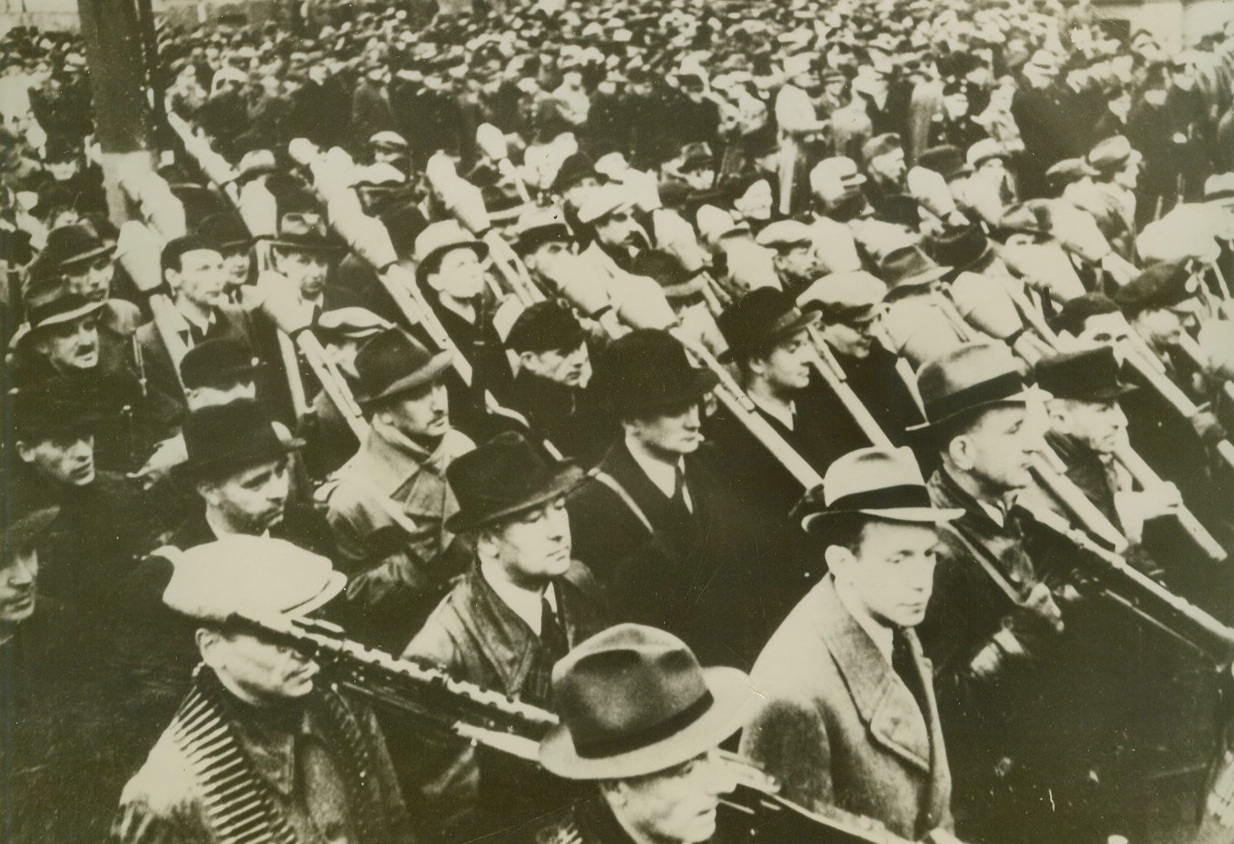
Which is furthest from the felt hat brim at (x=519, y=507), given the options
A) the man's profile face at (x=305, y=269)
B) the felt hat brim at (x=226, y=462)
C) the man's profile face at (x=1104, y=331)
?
the man's profile face at (x=1104, y=331)

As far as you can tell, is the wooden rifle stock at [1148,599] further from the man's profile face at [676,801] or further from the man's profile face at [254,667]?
the man's profile face at [254,667]

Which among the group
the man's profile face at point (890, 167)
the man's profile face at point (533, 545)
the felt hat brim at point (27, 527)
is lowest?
the man's profile face at point (533, 545)

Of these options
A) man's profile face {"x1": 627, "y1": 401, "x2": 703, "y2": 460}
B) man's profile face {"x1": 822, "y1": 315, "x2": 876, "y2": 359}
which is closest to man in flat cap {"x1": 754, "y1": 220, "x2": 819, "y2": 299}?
man's profile face {"x1": 822, "y1": 315, "x2": 876, "y2": 359}

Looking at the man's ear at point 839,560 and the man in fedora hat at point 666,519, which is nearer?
the man in fedora hat at point 666,519

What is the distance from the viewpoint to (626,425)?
12.5 feet

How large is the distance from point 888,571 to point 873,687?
46cm

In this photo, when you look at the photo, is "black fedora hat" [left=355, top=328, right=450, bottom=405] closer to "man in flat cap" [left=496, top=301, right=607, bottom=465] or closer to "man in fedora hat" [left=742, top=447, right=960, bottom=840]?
"man in flat cap" [left=496, top=301, right=607, bottom=465]

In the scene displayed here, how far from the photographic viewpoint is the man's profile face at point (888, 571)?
3.91 m

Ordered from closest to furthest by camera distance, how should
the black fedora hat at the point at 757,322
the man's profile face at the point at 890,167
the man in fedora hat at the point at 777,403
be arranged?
the man in fedora hat at the point at 777,403 < the black fedora hat at the point at 757,322 < the man's profile face at the point at 890,167

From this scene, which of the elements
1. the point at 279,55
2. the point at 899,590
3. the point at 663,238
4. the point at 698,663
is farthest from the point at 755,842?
the point at 279,55

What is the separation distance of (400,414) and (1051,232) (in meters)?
2.98

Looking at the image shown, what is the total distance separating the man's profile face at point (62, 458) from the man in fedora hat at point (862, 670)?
8.69 feet

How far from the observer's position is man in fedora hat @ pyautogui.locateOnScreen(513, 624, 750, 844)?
3.55 m

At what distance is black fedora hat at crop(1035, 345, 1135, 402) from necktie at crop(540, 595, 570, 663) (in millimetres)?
2327
